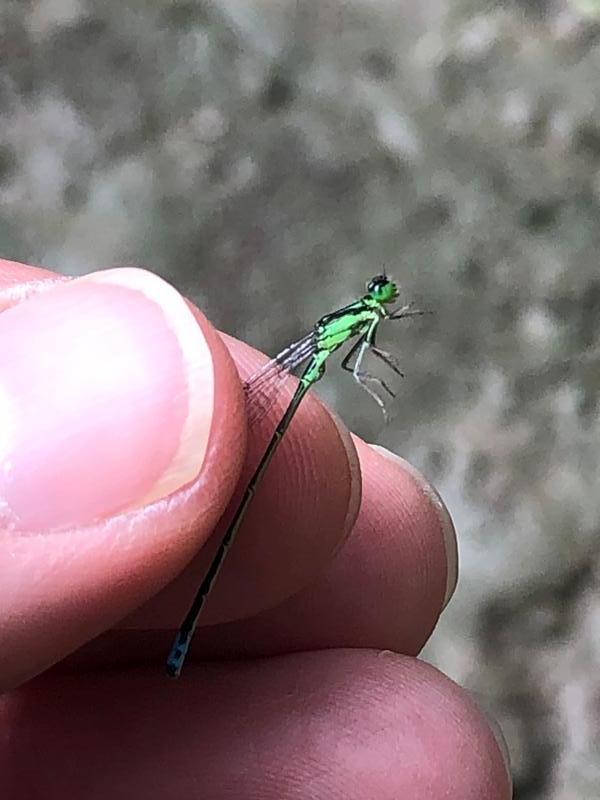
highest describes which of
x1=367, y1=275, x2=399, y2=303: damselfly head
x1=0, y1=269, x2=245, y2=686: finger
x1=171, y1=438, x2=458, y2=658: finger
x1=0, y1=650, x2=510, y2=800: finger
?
x1=367, y1=275, x2=399, y2=303: damselfly head

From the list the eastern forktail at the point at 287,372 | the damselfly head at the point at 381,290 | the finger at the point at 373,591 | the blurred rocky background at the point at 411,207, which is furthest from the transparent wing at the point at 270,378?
the blurred rocky background at the point at 411,207

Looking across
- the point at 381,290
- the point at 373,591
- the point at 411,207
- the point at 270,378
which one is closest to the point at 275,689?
the point at 373,591

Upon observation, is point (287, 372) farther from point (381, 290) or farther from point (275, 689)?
point (275, 689)

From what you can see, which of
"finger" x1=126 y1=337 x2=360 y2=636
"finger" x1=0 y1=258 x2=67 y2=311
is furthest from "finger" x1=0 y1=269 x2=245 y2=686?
"finger" x1=126 y1=337 x2=360 y2=636

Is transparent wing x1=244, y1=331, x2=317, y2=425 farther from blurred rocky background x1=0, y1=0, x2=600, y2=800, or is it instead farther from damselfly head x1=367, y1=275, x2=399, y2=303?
blurred rocky background x1=0, y1=0, x2=600, y2=800

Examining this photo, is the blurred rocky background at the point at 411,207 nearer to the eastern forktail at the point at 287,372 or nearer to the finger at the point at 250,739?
the finger at the point at 250,739

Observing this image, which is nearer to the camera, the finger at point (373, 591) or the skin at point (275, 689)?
the skin at point (275, 689)
